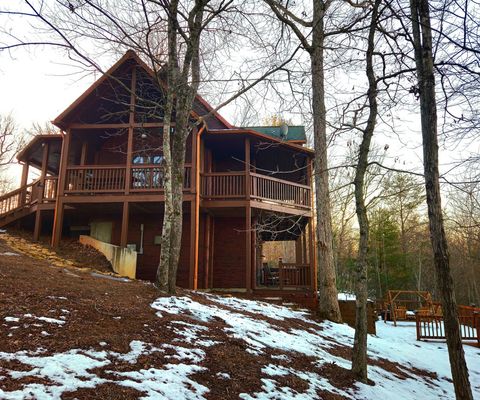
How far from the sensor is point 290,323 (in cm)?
862

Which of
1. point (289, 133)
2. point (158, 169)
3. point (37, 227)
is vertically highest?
point (289, 133)

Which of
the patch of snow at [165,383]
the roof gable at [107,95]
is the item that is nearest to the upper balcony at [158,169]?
the roof gable at [107,95]

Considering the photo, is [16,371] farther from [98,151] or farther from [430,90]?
[98,151]

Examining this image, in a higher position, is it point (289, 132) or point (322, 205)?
point (289, 132)

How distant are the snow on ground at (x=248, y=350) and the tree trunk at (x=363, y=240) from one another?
446mm

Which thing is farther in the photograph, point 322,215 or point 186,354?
point 322,215

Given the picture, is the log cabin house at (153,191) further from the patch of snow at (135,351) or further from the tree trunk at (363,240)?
the patch of snow at (135,351)

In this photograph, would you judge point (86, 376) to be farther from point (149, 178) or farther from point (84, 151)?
point (84, 151)

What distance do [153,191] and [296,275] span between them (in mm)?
5798

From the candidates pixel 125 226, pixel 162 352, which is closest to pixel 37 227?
pixel 125 226

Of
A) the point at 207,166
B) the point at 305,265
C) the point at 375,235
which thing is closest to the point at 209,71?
the point at 207,166

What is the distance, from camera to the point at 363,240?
5.79 m

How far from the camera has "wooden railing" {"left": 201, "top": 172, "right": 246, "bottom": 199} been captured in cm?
1338

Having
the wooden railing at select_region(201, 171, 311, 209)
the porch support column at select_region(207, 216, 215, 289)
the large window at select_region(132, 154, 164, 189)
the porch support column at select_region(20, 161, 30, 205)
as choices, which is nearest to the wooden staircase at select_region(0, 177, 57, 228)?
the porch support column at select_region(20, 161, 30, 205)
